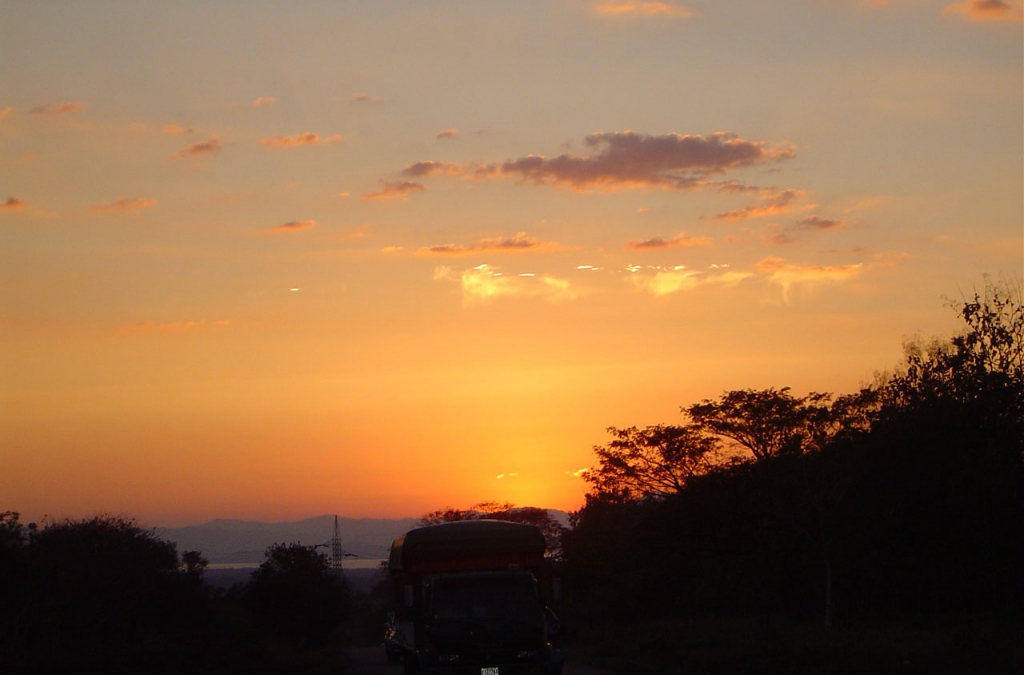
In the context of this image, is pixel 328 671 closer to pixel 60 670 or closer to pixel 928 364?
pixel 60 670

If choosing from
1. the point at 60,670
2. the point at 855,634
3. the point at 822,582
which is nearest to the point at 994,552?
the point at 822,582

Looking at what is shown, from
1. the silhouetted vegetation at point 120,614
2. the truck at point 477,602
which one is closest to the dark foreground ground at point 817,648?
the truck at point 477,602

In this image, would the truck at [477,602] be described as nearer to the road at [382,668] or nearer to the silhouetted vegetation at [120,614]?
the road at [382,668]

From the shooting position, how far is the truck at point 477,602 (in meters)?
18.6

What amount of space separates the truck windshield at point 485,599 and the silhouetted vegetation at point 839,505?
383 inches

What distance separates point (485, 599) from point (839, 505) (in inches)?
845

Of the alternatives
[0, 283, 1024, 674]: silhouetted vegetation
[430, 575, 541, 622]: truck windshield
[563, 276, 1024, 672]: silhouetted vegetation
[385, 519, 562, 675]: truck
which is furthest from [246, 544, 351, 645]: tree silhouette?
[430, 575, 541, 622]: truck windshield

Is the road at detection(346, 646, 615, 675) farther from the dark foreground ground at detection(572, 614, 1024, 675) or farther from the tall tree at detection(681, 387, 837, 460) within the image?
the tall tree at detection(681, 387, 837, 460)

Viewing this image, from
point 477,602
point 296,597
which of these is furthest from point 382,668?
point 296,597

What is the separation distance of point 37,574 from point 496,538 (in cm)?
2182

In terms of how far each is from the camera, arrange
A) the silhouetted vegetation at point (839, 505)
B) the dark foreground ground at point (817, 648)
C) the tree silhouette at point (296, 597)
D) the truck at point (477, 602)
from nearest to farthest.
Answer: the truck at point (477, 602) → the dark foreground ground at point (817, 648) → the silhouetted vegetation at point (839, 505) → the tree silhouette at point (296, 597)

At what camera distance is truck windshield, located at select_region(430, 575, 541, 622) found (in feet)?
62.3

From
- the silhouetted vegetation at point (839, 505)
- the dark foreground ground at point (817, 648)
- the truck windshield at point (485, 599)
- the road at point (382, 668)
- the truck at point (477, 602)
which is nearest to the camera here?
the truck at point (477, 602)

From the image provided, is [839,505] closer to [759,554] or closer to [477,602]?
[759,554]
